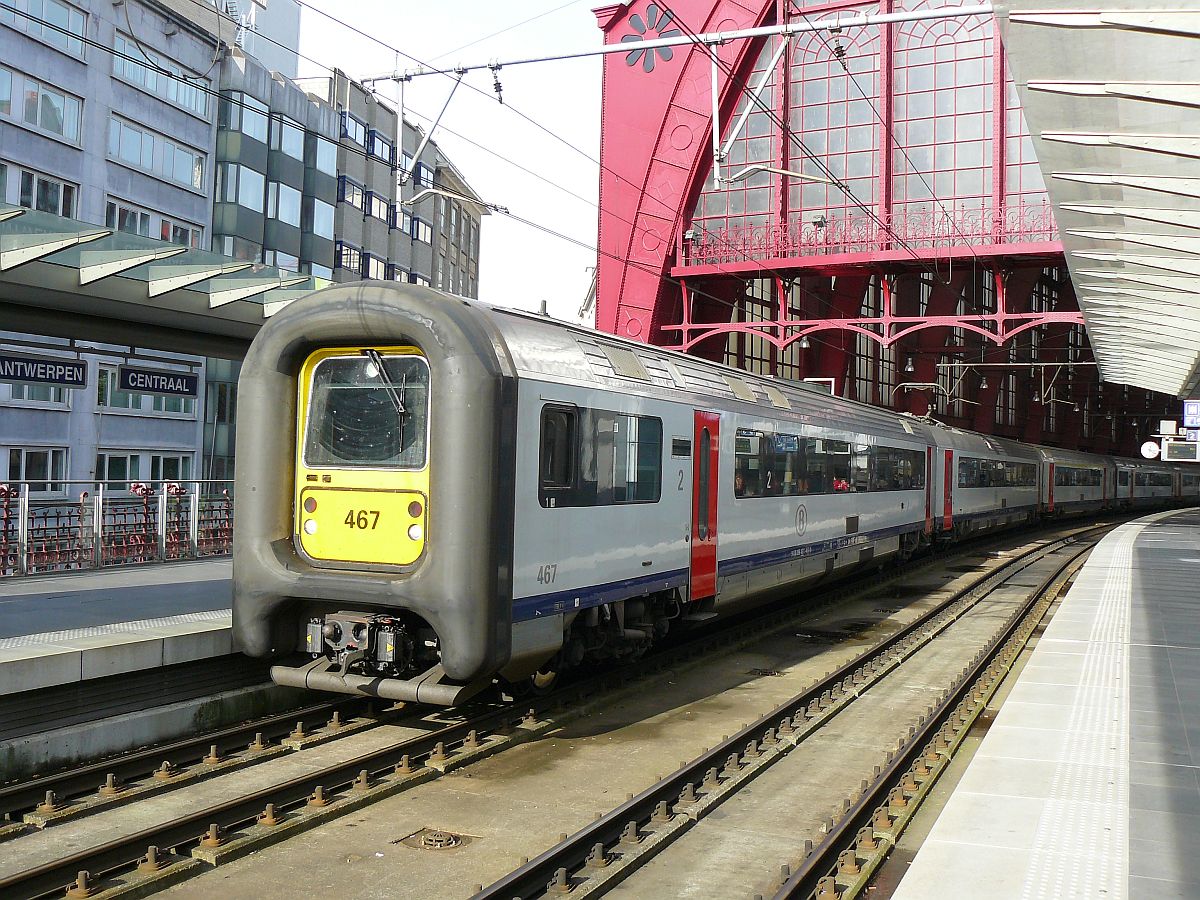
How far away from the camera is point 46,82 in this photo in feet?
93.0

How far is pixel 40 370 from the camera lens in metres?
11.6

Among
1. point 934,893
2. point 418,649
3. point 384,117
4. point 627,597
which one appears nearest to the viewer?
point 934,893

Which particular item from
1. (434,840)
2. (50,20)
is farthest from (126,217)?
Answer: (434,840)

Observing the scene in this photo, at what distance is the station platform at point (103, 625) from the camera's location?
7.91 meters

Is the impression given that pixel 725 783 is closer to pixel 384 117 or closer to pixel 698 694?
pixel 698 694

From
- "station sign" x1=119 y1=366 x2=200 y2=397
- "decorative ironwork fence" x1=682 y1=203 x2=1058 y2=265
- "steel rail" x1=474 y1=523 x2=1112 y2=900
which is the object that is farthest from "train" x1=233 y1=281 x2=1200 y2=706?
"decorative ironwork fence" x1=682 y1=203 x2=1058 y2=265

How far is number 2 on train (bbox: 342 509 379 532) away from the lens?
8430 millimetres

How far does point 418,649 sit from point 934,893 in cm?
467

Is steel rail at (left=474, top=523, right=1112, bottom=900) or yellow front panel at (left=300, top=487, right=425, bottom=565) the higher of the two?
yellow front panel at (left=300, top=487, right=425, bottom=565)

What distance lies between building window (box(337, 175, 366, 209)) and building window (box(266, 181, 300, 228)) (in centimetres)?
370

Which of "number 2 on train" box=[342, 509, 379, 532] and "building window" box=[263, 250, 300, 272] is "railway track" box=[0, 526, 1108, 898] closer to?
"number 2 on train" box=[342, 509, 379, 532]

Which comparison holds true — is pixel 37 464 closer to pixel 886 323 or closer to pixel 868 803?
pixel 886 323

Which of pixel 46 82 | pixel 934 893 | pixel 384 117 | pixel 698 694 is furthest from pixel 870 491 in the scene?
pixel 384 117

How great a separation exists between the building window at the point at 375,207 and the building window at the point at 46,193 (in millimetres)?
16811
